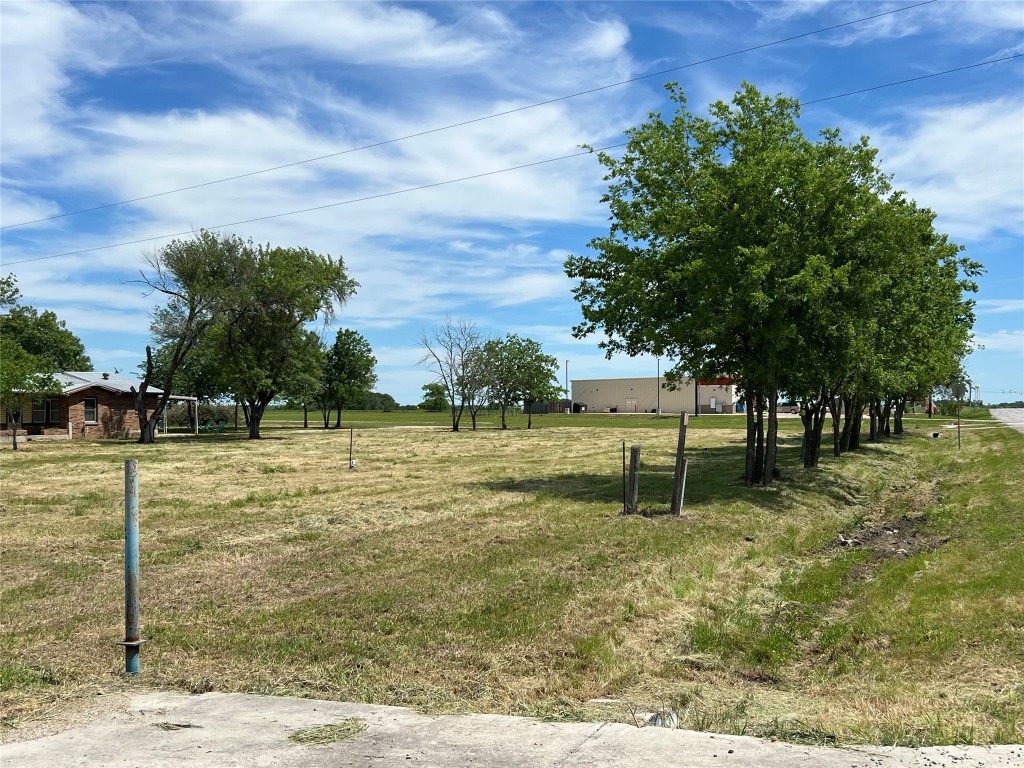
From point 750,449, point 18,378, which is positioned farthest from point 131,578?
point 18,378

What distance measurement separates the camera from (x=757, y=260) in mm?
17297

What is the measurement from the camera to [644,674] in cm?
649

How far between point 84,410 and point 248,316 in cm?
1162

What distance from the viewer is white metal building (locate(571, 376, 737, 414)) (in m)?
109

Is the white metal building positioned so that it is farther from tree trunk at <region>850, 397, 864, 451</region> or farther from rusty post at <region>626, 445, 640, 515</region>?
rusty post at <region>626, 445, 640, 515</region>

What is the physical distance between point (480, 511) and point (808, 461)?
579 inches

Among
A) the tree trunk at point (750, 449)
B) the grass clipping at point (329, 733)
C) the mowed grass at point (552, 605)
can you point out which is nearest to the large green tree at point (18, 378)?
the mowed grass at point (552, 605)

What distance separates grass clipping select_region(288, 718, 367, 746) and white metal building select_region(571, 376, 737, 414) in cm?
10231

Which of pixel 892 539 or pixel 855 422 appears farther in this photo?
pixel 855 422

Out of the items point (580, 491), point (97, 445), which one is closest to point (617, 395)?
point (97, 445)

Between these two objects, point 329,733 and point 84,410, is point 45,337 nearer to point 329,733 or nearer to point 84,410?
point 84,410

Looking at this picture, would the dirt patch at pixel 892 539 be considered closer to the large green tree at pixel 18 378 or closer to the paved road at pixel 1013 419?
the large green tree at pixel 18 378

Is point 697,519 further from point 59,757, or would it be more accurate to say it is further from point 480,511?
point 59,757

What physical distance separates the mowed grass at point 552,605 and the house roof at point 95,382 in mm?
33715
